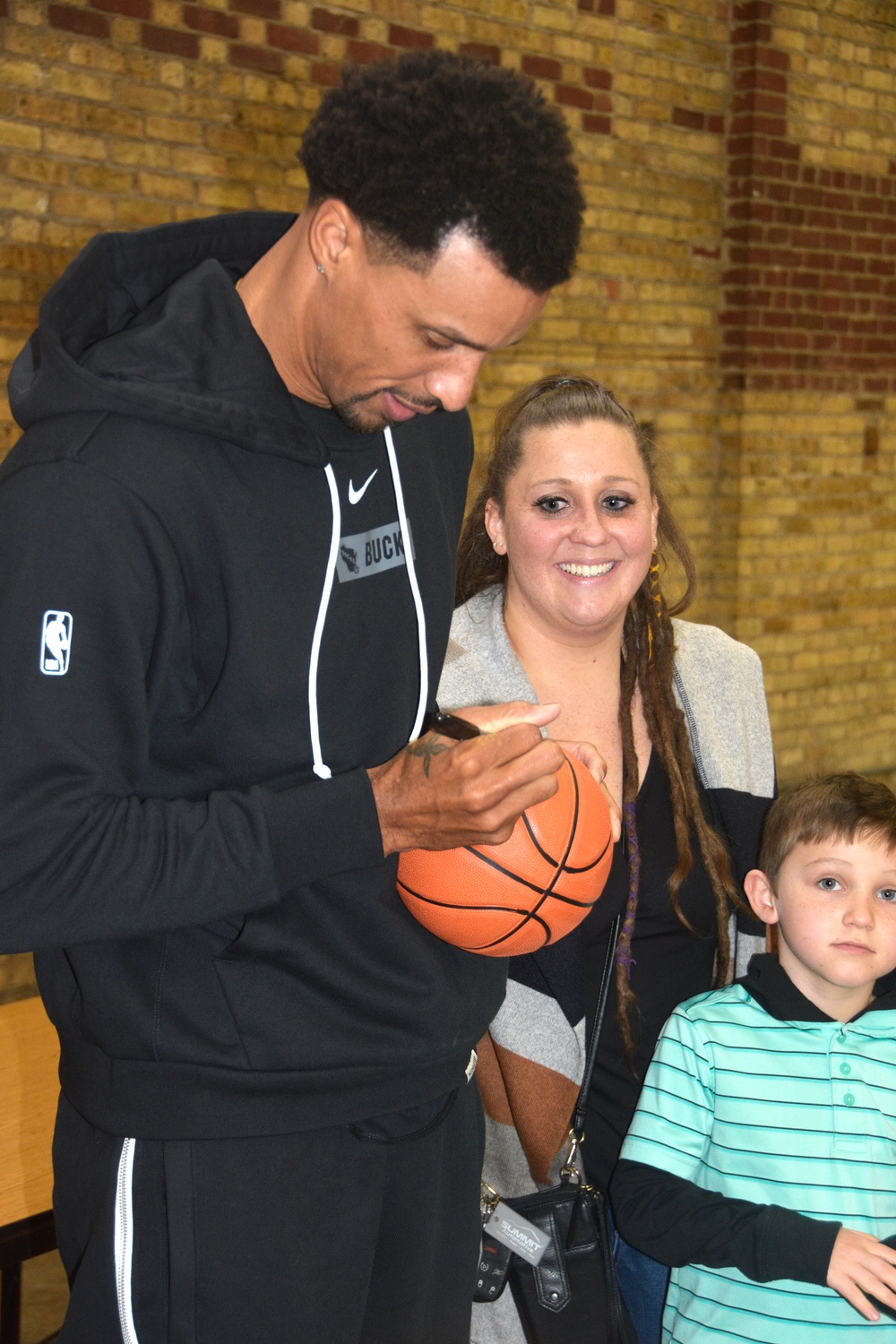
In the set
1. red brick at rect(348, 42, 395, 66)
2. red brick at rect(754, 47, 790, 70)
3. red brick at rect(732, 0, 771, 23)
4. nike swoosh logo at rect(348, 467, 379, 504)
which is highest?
red brick at rect(732, 0, 771, 23)

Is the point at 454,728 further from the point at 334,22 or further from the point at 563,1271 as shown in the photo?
the point at 334,22

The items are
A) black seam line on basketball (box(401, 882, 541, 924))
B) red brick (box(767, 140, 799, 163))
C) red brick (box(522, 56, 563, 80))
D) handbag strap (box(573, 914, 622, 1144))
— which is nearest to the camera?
black seam line on basketball (box(401, 882, 541, 924))

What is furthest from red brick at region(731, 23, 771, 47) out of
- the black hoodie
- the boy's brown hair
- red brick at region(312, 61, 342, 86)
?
the black hoodie

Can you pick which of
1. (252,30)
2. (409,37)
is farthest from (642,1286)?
(409,37)

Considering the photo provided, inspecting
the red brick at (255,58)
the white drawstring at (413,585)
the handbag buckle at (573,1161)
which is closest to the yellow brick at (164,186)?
the red brick at (255,58)

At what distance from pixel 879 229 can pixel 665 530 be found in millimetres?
4484

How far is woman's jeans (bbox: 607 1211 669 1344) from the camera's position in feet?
6.86

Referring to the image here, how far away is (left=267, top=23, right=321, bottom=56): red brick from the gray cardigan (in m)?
2.71

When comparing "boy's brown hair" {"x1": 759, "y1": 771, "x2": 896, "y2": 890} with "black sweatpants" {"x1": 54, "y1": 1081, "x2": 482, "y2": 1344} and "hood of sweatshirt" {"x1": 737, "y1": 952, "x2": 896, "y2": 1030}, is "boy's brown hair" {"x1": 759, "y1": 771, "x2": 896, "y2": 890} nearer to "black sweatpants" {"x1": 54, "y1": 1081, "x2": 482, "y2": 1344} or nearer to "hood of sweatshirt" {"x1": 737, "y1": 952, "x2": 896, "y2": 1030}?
"hood of sweatshirt" {"x1": 737, "y1": 952, "x2": 896, "y2": 1030}

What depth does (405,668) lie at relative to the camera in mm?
1592

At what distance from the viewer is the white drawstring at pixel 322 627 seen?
4.71ft

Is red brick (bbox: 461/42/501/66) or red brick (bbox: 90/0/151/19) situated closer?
red brick (bbox: 90/0/151/19)

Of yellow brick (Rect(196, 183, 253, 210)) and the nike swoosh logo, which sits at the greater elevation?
yellow brick (Rect(196, 183, 253, 210))

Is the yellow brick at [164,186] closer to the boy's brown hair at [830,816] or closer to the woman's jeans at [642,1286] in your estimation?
the boy's brown hair at [830,816]
